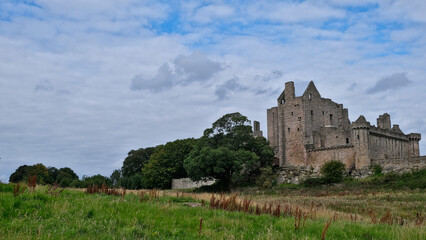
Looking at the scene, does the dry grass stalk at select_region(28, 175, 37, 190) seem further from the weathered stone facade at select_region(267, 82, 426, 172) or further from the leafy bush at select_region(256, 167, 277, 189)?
the weathered stone facade at select_region(267, 82, 426, 172)

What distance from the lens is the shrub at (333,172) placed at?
57.2 metres

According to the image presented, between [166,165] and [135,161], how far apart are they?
24532 mm

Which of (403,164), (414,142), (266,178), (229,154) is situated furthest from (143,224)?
(414,142)

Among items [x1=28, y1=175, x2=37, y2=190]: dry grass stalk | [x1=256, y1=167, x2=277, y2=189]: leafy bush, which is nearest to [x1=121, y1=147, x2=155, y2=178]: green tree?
[x1=256, y1=167, x2=277, y2=189]: leafy bush

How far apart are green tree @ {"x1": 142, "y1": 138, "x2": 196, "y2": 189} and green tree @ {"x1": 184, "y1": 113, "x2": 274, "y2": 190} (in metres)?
10.4

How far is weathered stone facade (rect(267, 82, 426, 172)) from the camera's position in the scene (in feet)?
198

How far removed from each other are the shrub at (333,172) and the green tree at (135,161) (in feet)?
160

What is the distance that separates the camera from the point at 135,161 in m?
96.9

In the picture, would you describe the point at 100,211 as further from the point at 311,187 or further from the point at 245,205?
the point at 311,187

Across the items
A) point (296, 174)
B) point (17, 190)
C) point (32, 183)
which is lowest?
point (17, 190)

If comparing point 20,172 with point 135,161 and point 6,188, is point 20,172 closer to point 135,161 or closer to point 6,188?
point 135,161

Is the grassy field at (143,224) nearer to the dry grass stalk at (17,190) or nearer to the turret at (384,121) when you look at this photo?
the dry grass stalk at (17,190)

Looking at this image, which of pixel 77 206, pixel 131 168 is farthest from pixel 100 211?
pixel 131 168

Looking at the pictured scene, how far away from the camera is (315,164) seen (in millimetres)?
65938
